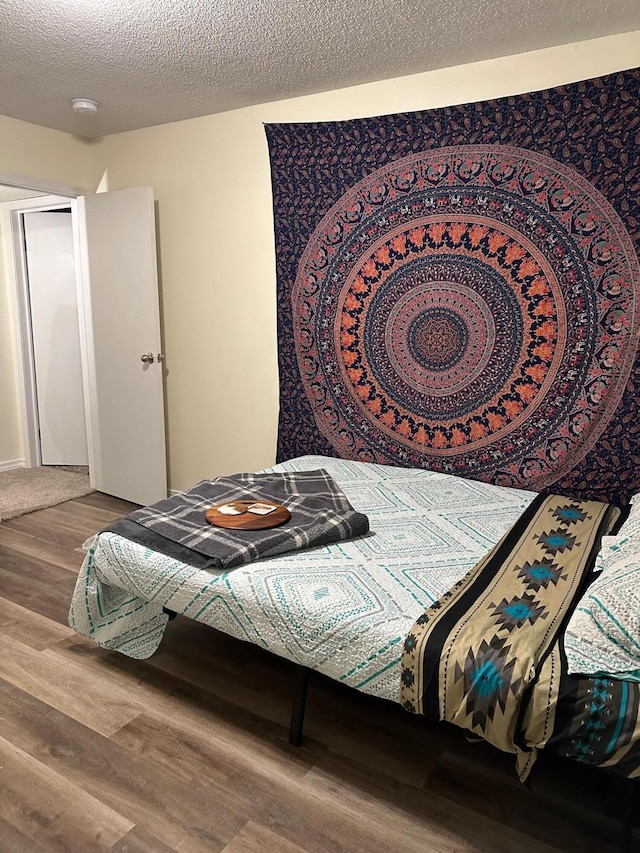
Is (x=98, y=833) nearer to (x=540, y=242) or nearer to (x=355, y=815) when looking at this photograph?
(x=355, y=815)

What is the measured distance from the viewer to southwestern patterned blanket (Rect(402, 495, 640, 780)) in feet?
4.79

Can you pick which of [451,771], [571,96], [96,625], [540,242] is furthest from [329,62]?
[451,771]

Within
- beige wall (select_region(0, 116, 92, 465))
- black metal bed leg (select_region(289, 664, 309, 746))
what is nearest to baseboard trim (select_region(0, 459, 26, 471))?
beige wall (select_region(0, 116, 92, 465))

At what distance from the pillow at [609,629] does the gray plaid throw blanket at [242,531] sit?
2.95 ft

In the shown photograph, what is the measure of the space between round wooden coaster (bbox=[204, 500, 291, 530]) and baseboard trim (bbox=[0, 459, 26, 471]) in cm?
323

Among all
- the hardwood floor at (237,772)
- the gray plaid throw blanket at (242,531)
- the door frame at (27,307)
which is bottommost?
the hardwood floor at (237,772)

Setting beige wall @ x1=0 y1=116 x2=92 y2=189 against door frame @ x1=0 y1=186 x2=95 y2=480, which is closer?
beige wall @ x1=0 y1=116 x2=92 y2=189

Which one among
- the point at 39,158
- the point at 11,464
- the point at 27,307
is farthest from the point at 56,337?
the point at 39,158

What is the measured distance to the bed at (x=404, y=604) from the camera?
1.49 meters

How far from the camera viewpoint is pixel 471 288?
9.45 ft

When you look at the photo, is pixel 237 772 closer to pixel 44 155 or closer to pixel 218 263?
pixel 218 263

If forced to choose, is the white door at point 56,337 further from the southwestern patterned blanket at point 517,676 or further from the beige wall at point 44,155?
the southwestern patterned blanket at point 517,676

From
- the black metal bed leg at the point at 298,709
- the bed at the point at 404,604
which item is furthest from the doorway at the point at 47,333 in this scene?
the black metal bed leg at the point at 298,709

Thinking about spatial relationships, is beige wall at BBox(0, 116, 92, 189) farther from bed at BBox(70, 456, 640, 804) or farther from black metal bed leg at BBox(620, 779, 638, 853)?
black metal bed leg at BBox(620, 779, 638, 853)
